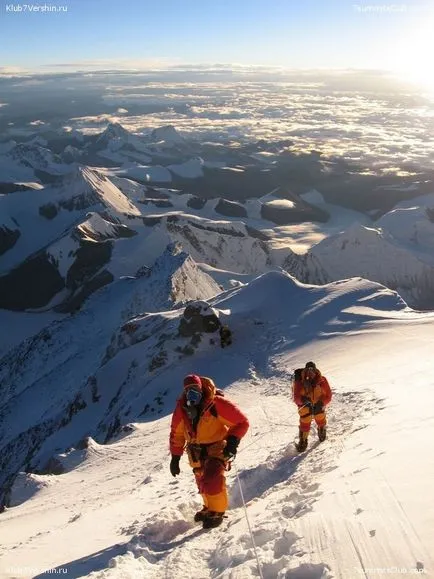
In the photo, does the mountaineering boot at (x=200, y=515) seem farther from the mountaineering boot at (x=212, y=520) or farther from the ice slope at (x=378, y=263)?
the ice slope at (x=378, y=263)

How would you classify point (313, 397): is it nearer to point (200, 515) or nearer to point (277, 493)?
point (277, 493)

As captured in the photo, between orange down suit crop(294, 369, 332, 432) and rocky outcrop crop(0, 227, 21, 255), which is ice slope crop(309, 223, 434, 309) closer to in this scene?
rocky outcrop crop(0, 227, 21, 255)

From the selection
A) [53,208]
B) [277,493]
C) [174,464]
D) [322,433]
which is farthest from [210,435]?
[53,208]

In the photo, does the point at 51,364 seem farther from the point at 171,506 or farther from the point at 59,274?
the point at 59,274

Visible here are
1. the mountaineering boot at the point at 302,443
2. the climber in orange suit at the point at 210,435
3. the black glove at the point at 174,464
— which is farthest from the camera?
the mountaineering boot at the point at 302,443

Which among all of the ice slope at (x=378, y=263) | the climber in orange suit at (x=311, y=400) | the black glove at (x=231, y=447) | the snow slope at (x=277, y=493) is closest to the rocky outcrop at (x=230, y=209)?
the ice slope at (x=378, y=263)

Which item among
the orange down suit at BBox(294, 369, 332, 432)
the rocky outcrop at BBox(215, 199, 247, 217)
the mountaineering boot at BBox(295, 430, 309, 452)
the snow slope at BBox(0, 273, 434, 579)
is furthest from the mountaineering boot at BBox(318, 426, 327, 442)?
the rocky outcrop at BBox(215, 199, 247, 217)

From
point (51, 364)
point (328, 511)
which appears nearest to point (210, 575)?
point (328, 511)
